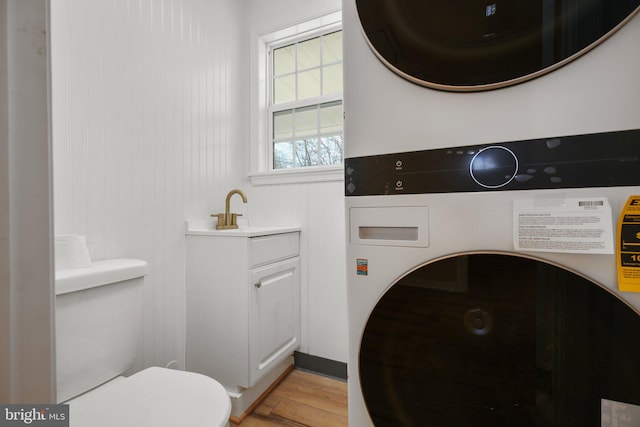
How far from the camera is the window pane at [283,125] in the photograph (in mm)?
1948

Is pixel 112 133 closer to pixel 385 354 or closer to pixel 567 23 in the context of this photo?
pixel 385 354

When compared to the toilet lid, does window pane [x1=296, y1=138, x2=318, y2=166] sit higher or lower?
higher

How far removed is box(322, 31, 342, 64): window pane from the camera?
5.85 feet

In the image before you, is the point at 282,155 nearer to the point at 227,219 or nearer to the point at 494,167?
the point at 227,219

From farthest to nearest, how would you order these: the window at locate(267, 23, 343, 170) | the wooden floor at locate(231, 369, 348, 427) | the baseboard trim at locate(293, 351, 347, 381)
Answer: the window at locate(267, 23, 343, 170) < the baseboard trim at locate(293, 351, 347, 381) < the wooden floor at locate(231, 369, 348, 427)

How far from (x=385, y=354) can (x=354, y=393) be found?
0.45ft

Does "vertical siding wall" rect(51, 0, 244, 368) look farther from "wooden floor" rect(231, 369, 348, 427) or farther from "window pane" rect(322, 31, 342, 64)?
"window pane" rect(322, 31, 342, 64)

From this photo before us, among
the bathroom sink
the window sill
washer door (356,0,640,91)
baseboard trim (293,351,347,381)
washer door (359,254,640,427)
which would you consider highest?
washer door (356,0,640,91)

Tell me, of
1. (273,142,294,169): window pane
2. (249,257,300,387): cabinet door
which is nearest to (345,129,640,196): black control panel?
(249,257,300,387): cabinet door

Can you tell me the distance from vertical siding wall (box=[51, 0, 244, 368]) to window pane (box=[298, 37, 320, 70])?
0.48 metres

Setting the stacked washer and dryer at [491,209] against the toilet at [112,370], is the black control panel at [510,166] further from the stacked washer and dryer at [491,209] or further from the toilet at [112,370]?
the toilet at [112,370]

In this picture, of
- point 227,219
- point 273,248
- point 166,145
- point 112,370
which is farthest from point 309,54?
point 112,370

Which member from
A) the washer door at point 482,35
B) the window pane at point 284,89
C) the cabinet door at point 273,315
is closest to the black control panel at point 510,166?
the washer door at point 482,35

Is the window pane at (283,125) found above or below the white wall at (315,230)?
above
